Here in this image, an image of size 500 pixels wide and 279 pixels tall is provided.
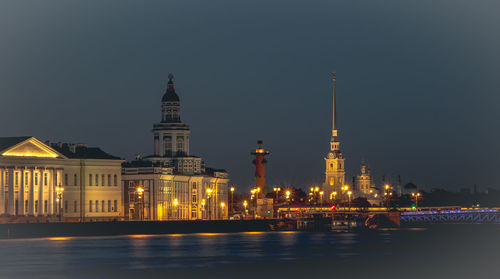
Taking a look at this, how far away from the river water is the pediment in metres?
24.0

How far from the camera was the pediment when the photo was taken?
177625mm

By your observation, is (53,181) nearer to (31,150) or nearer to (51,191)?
(51,191)

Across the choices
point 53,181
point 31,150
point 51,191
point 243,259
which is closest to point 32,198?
point 51,191

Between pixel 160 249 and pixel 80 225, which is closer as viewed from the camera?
pixel 160 249

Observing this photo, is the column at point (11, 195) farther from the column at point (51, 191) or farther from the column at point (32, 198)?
the column at point (51, 191)

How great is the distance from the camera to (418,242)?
16212 centimetres

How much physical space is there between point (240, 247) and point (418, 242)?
99.3 ft

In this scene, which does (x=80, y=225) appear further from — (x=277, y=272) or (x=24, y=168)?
(x=277, y=272)

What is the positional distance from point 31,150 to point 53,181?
692 cm

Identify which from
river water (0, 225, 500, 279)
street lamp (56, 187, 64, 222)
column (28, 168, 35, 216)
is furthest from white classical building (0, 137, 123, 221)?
river water (0, 225, 500, 279)

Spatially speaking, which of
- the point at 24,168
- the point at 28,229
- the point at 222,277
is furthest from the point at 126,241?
the point at 222,277

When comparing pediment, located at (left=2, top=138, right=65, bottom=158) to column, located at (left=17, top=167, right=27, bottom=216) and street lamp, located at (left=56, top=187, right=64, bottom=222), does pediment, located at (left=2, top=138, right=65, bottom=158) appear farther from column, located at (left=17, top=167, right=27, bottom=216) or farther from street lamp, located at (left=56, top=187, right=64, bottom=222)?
street lamp, located at (left=56, top=187, right=64, bottom=222)

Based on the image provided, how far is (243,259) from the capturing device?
389ft

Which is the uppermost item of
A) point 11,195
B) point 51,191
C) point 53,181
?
point 53,181
